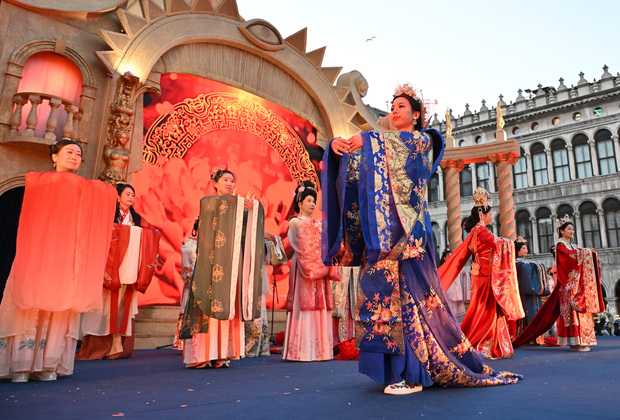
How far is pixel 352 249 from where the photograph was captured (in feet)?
9.72

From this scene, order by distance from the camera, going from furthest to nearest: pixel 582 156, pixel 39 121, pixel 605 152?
pixel 582 156 < pixel 605 152 < pixel 39 121

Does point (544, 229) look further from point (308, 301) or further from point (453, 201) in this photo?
point (308, 301)

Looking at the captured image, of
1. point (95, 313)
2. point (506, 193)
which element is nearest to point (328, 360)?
point (95, 313)

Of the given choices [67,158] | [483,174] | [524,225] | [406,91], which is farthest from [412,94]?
[483,174]

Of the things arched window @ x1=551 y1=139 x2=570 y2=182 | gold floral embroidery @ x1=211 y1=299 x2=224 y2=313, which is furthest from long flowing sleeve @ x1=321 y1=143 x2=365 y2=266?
arched window @ x1=551 y1=139 x2=570 y2=182

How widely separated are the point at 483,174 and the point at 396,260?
988 inches

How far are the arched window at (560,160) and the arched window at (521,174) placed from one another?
4.86ft

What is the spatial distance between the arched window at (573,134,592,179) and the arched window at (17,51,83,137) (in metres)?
22.9

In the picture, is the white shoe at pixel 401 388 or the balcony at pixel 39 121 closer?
the white shoe at pixel 401 388

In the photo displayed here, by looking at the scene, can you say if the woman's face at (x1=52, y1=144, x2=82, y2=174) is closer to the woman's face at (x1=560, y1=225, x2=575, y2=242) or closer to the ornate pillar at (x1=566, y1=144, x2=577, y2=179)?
the woman's face at (x1=560, y1=225, x2=575, y2=242)

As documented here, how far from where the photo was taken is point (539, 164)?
2397 cm

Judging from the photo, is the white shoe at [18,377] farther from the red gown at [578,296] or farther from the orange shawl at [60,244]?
the red gown at [578,296]

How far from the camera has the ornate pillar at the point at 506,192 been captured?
35.8 ft

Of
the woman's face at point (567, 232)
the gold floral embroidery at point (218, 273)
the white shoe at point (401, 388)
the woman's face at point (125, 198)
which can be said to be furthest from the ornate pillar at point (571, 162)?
the white shoe at point (401, 388)
